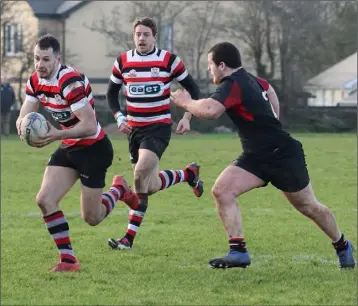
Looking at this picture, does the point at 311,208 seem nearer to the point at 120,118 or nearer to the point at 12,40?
the point at 120,118

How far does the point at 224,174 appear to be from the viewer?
804 centimetres

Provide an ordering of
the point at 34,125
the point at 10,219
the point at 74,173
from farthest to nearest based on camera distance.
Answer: the point at 10,219 → the point at 74,173 → the point at 34,125

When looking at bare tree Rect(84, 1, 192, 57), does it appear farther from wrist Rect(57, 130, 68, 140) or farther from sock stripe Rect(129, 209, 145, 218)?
wrist Rect(57, 130, 68, 140)

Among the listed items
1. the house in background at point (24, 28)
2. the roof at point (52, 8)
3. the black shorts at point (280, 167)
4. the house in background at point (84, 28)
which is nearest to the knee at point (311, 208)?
the black shorts at point (280, 167)

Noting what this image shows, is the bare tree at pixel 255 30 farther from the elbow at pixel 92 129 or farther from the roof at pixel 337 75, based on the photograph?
the elbow at pixel 92 129

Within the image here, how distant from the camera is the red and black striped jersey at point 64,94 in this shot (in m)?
8.00

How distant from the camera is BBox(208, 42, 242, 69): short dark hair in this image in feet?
25.8

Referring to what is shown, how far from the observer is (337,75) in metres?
61.2

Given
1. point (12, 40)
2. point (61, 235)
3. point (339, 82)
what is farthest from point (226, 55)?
point (339, 82)

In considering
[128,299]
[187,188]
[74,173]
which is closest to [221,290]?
[128,299]

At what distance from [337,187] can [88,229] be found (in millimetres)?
6732

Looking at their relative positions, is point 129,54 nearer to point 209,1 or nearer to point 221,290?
point 221,290

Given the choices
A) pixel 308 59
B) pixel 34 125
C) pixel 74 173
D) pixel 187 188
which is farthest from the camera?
pixel 308 59

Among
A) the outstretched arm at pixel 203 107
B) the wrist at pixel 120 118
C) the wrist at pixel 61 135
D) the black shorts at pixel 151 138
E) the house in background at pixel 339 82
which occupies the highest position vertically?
the outstretched arm at pixel 203 107
